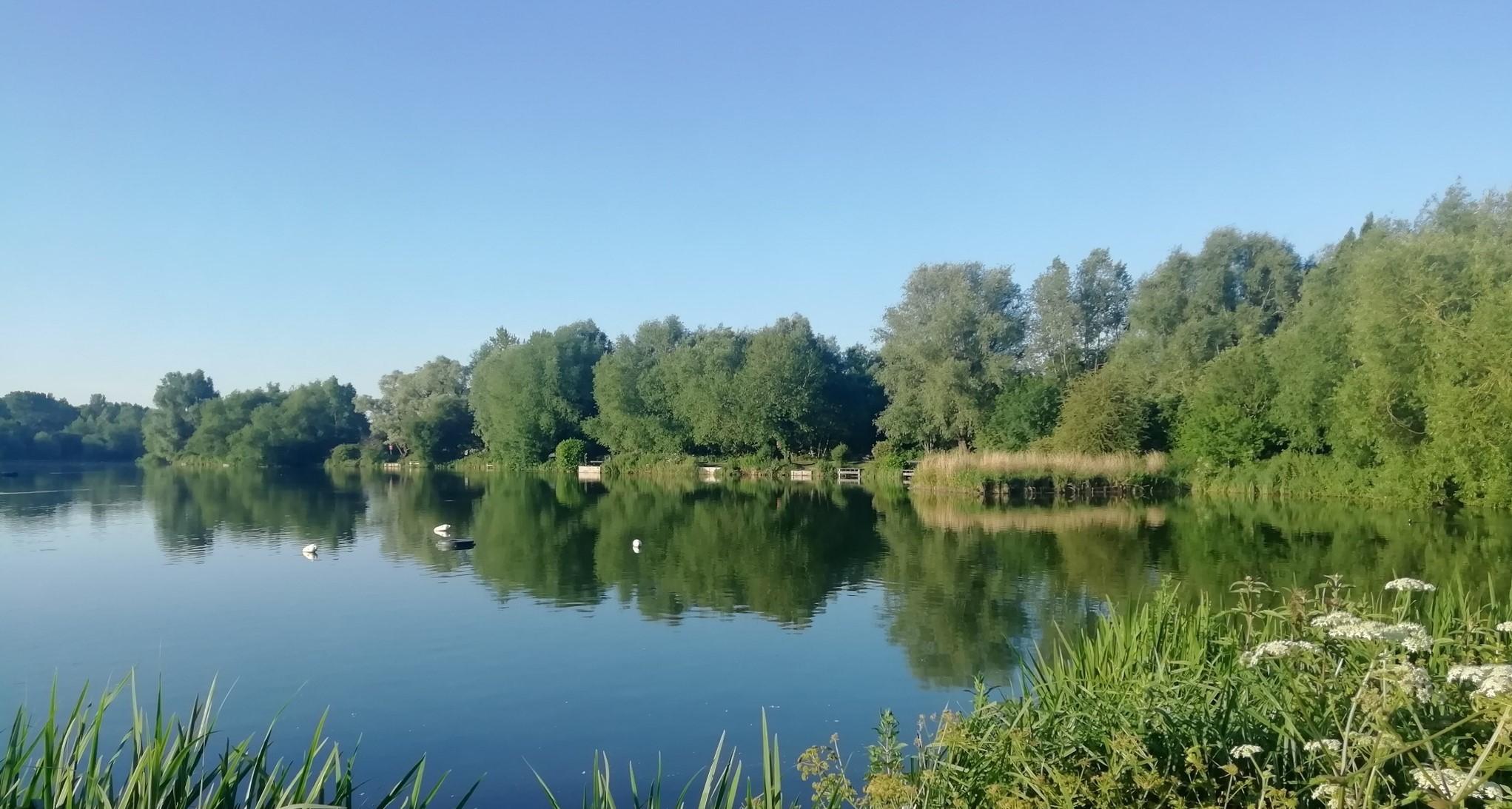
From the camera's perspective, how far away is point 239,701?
11.2 metres

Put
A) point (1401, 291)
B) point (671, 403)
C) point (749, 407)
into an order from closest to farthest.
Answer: point (1401, 291)
point (749, 407)
point (671, 403)

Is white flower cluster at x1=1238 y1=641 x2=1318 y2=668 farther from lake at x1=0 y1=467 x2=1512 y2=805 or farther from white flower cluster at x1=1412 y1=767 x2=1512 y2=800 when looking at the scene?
lake at x1=0 y1=467 x2=1512 y2=805

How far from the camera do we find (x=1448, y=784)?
2988 mm

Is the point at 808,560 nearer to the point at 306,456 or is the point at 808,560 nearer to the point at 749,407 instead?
the point at 749,407

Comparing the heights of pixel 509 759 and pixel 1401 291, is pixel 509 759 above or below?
below

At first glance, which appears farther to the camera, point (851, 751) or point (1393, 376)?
point (1393, 376)

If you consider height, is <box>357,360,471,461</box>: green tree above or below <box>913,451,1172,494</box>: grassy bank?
above

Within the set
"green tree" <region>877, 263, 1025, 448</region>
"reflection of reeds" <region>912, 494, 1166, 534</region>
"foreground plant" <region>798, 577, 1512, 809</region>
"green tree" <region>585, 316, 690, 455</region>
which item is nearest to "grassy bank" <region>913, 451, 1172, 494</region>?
"reflection of reeds" <region>912, 494, 1166, 534</region>

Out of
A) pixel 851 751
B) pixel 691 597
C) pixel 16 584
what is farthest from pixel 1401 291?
pixel 16 584

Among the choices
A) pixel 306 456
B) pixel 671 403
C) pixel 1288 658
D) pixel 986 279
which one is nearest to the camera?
pixel 1288 658

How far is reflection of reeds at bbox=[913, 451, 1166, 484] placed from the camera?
1517 inches

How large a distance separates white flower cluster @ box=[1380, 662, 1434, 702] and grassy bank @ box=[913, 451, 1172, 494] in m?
34.9

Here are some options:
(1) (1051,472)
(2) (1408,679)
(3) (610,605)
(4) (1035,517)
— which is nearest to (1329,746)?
(2) (1408,679)

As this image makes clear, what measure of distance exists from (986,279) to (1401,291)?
2336 cm
